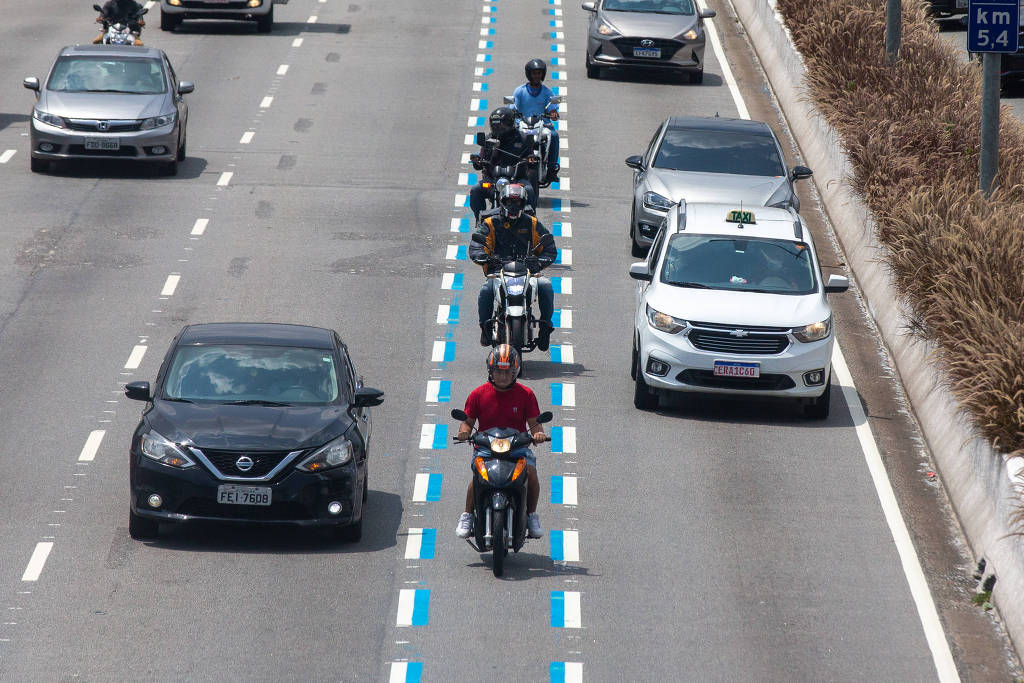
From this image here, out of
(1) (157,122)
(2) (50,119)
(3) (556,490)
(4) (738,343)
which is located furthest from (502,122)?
(3) (556,490)

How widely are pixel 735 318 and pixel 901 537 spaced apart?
12.0 ft

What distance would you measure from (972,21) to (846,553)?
7.58 meters

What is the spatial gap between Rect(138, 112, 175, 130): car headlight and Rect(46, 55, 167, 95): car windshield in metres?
0.59

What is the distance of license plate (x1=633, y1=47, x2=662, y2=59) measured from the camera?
3512 cm

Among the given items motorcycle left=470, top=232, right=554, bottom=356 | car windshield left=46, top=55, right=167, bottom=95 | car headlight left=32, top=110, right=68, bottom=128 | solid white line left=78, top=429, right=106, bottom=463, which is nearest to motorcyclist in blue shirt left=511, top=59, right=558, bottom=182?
car windshield left=46, top=55, right=167, bottom=95

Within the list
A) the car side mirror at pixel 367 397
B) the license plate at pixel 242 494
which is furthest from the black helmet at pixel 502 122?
the license plate at pixel 242 494

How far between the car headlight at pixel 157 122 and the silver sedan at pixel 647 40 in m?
11.0

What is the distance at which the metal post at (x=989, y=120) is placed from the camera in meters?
19.4

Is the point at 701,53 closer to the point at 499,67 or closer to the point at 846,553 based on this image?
the point at 499,67

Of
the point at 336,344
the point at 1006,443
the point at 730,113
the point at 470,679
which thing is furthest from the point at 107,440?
the point at 730,113

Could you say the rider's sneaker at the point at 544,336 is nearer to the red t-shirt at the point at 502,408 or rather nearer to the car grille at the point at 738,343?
the car grille at the point at 738,343

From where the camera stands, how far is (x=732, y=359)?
1714cm

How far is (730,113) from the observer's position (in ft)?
108

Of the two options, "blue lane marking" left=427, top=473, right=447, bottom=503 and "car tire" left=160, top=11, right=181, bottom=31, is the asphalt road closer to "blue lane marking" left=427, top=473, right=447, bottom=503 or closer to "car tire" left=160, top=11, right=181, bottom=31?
"blue lane marking" left=427, top=473, right=447, bottom=503
